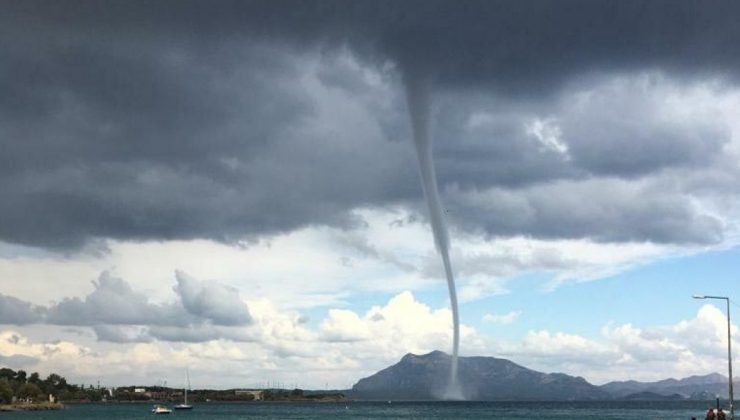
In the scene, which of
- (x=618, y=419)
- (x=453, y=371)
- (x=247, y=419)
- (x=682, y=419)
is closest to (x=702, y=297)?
(x=453, y=371)

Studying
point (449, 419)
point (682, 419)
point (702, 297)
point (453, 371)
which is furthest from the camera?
point (449, 419)

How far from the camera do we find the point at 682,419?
574 ft

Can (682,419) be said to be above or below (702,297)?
below

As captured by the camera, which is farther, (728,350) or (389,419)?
(389,419)

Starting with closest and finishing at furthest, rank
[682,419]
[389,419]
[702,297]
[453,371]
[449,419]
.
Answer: [702,297]
[453,371]
[682,419]
[449,419]
[389,419]

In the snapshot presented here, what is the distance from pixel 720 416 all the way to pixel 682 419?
11217cm

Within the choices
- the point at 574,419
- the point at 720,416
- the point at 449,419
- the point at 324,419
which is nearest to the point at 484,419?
the point at 449,419

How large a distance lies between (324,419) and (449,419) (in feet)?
98.4

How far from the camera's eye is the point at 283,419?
194 m

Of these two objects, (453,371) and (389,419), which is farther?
(389,419)

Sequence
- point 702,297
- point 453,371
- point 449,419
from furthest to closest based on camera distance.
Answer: point 449,419, point 453,371, point 702,297

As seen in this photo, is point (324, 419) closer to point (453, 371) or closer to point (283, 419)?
point (283, 419)

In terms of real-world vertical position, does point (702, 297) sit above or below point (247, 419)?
above

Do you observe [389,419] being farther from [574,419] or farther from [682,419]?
[682,419]
